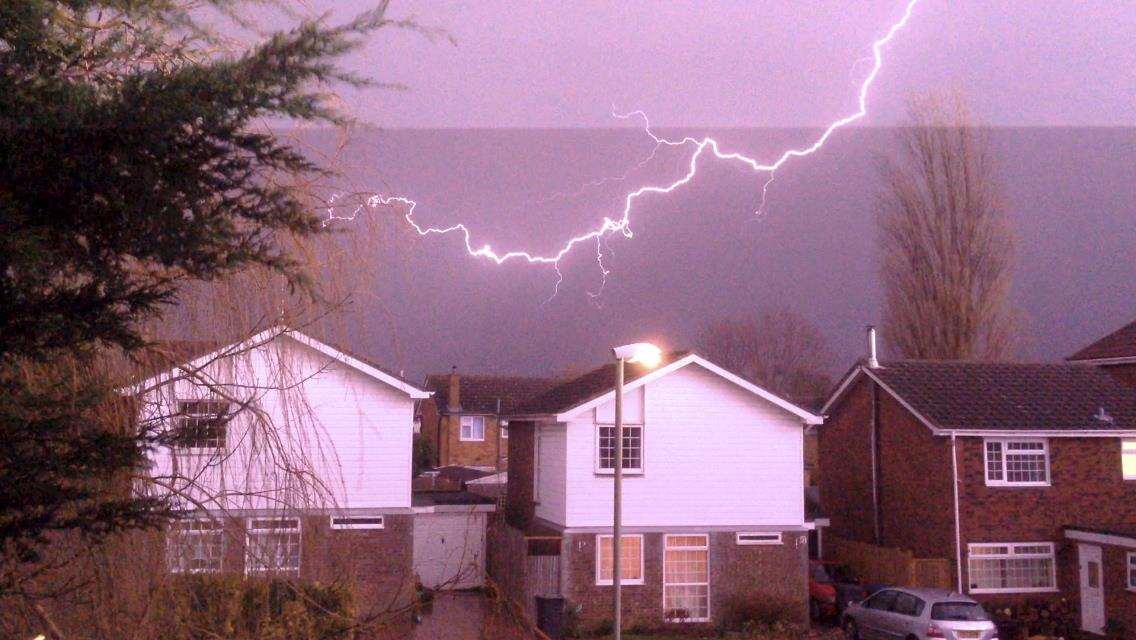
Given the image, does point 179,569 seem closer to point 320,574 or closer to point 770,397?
point 320,574

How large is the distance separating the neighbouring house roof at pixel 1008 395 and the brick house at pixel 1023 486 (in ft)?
0.17

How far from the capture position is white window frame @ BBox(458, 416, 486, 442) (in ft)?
166

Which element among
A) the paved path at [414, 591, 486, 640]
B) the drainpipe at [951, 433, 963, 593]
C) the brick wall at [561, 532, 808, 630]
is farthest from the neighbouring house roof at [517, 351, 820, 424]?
the paved path at [414, 591, 486, 640]

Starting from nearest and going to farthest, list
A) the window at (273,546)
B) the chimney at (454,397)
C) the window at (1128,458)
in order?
the window at (273,546)
the window at (1128,458)
the chimney at (454,397)

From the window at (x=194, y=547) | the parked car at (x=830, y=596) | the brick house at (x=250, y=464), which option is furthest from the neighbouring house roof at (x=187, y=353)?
the parked car at (x=830, y=596)

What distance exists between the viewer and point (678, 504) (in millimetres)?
25656

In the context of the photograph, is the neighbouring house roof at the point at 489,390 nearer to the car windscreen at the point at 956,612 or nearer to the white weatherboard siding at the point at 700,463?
the white weatherboard siding at the point at 700,463

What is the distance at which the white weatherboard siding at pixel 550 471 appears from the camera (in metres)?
25.7

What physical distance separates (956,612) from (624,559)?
8.07 m

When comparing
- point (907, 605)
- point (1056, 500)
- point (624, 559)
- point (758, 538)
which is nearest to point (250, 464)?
point (907, 605)

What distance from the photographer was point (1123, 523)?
88.5 feet

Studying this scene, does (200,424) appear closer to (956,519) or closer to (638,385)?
(638,385)

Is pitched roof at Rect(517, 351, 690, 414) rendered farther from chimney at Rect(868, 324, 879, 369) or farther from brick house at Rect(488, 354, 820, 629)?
chimney at Rect(868, 324, 879, 369)

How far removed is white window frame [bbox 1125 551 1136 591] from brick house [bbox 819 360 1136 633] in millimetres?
33
